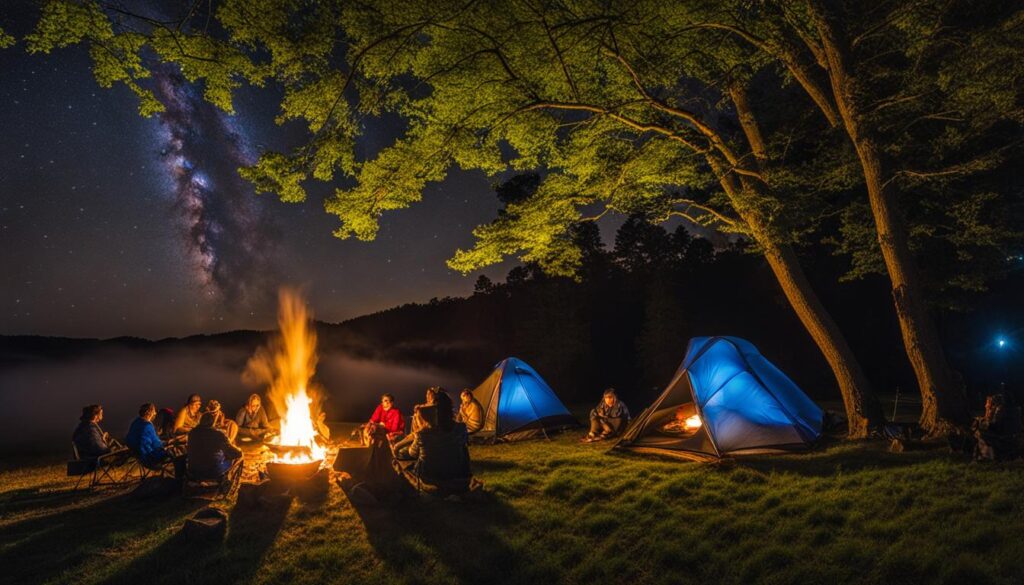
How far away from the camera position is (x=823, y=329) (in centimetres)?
981

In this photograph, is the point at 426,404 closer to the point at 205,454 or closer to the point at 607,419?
the point at 205,454

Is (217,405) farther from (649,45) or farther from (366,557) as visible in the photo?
(649,45)

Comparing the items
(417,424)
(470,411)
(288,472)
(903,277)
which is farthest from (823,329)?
(288,472)

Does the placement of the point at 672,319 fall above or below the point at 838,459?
above

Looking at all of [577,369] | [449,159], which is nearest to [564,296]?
[577,369]

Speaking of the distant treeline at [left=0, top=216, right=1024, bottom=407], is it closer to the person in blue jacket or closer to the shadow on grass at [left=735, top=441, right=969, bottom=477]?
the shadow on grass at [left=735, top=441, right=969, bottom=477]

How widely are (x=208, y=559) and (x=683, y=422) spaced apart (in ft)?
27.0

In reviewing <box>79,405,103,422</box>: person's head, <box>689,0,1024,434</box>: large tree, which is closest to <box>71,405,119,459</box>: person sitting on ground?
<box>79,405,103,422</box>: person's head

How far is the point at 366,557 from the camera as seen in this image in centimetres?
525

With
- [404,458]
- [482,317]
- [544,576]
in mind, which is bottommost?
[544,576]

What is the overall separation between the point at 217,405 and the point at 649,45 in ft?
33.5

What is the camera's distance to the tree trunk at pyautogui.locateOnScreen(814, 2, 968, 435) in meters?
8.55

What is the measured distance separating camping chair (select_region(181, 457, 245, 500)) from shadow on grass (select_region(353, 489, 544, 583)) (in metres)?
2.14

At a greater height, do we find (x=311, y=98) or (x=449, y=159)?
(x=311, y=98)
